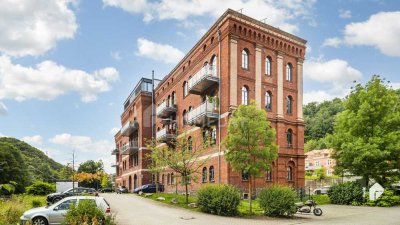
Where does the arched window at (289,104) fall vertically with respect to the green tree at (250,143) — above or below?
above

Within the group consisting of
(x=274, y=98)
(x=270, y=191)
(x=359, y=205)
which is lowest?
(x=359, y=205)

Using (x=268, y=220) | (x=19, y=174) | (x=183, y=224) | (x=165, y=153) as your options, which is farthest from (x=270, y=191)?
(x=19, y=174)

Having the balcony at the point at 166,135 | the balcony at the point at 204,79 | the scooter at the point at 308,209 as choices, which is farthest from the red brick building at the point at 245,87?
the scooter at the point at 308,209

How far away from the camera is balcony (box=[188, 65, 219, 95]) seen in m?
32.1

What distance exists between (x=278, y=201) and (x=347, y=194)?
11534 millimetres

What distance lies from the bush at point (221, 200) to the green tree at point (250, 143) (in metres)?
1.77

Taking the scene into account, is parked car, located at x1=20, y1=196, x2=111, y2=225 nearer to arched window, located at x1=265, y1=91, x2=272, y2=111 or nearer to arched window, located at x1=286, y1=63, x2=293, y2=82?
arched window, located at x1=265, y1=91, x2=272, y2=111

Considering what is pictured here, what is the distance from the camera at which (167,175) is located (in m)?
45.3

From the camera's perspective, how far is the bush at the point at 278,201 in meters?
21.1

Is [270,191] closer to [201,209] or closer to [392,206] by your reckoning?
[201,209]

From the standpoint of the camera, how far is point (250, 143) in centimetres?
2283

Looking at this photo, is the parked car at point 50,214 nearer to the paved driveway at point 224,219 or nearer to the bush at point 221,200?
the paved driveway at point 224,219

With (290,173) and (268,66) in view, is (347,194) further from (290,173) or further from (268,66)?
(268,66)

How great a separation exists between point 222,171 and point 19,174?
40431mm
